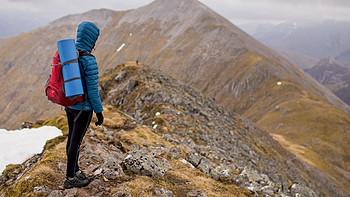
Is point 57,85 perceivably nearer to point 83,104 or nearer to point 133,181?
point 83,104

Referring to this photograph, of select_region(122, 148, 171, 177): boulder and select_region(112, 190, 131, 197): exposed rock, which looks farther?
select_region(122, 148, 171, 177): boulder

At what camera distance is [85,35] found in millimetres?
6555

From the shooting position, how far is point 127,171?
8.89 metres

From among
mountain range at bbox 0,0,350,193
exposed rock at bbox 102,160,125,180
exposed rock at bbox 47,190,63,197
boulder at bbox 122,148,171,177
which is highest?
mountain range at bbox 0,0,350,193

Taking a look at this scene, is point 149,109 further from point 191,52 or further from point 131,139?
point 191,52

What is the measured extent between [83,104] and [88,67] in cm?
122

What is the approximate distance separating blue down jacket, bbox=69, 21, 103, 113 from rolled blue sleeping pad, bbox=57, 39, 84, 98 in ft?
1.06

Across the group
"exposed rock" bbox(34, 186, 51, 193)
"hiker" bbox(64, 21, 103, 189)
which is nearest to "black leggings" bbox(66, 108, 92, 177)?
"hiker" bbox(64, 21, 103, 189)

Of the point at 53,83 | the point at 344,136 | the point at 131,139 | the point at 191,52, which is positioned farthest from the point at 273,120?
the point at 53,83

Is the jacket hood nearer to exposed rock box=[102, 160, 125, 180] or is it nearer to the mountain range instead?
exposed rock box=[102, 160, 125, 180]

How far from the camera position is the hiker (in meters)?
6.41

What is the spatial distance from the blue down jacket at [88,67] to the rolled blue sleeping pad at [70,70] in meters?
0.32

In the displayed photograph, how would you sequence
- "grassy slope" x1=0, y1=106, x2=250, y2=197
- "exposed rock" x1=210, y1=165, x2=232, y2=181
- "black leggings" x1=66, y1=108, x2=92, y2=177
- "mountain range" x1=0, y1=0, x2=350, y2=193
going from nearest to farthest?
"black leggings" x1=66, y1=108, x2=92, y2=177 < "grassy slope" x1=0, y1=106, x2=250, y2=197 < "exposed rock" x1=210, y1=165, x2=232, y2=181 < "mountain range" x1=0, y1=0, x2=350, y2=193

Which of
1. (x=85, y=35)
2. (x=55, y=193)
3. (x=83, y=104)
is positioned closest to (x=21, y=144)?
(x=55, y=193)
